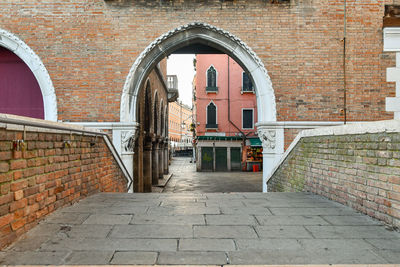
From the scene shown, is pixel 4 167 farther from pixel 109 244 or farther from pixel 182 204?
pixel 182 204

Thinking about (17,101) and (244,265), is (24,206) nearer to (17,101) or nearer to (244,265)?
(244,265)

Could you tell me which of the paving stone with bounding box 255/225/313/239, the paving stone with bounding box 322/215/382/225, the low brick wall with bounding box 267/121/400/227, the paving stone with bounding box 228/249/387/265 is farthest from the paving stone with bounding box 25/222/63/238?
the low brick wall with bounding box 267/121/400/227

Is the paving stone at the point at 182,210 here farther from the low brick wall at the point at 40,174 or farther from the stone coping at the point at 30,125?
the stone coping at the point at 30,125

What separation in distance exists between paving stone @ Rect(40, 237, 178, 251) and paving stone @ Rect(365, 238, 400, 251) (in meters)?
1.79

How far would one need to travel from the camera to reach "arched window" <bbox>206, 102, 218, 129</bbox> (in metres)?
24.5

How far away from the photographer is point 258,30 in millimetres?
7961

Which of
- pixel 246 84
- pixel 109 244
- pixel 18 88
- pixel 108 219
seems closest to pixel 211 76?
pixel 246 84

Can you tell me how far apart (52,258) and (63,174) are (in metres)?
1.71

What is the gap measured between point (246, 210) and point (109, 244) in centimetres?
192

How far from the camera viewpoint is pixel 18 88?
8367 millimetres

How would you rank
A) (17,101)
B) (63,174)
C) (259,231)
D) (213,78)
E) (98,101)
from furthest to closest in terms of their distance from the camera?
(213,78), (17,101), (98,101), (63,174), (259,231)

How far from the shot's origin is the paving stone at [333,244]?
2531mm

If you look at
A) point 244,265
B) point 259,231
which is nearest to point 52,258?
point 244,265

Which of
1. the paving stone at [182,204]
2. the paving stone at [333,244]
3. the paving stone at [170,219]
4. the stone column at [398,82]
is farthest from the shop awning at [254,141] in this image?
the paving stone at [333,244]
